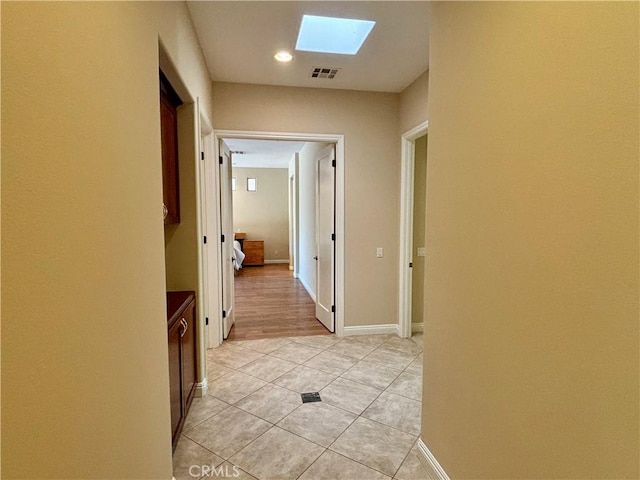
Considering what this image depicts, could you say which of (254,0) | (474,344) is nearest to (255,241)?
(254,0)

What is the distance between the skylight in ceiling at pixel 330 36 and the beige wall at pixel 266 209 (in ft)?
23.6

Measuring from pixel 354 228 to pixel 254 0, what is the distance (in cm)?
236

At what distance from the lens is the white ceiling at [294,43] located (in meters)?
2.29

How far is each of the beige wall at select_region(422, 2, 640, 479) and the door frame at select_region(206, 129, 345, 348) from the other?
2147 mm

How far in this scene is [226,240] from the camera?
3945mm

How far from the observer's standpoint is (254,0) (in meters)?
2.23

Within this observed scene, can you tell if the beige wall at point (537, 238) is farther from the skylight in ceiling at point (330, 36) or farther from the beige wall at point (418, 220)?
the beige wall at point (418, 220)

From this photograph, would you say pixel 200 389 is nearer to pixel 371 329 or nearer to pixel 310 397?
pixel 310 397

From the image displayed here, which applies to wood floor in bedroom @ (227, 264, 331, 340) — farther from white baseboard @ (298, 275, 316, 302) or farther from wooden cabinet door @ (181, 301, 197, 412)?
wooden cabinet door @ (181, 301, 197, 412)

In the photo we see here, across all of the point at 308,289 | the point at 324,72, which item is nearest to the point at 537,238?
the point at 324,72

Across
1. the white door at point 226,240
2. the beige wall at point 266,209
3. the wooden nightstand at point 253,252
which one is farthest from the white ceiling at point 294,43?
the beige wall at point 266,209

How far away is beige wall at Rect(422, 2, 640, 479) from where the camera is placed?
882 millimetres

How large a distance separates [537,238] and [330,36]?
2478mm

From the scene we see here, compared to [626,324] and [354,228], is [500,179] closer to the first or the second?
[626,324]
